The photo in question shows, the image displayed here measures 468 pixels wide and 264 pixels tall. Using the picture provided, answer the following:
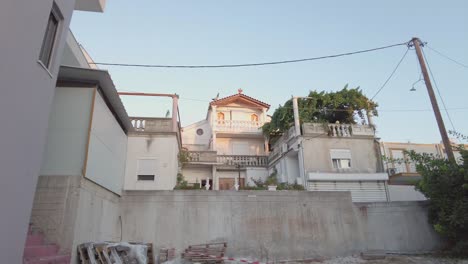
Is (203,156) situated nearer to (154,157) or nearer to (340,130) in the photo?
(154,157)

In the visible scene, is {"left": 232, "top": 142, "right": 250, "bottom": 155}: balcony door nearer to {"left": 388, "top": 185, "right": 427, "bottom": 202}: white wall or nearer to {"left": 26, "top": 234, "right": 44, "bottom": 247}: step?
{"left": 388, "top": 185, "right": 427, "bottom": 202}: white wall

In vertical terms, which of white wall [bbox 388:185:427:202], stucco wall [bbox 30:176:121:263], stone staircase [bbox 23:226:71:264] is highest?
white wall [bbox 388:185:427:202]

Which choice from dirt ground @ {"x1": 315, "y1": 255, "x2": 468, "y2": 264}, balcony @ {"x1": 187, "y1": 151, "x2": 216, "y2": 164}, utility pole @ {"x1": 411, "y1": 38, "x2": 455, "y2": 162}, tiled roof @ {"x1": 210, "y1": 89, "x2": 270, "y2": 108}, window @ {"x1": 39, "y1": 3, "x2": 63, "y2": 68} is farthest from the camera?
tiled roof @ {"x1": 210, "y1": 89, "x2": 270, "y2": 108}

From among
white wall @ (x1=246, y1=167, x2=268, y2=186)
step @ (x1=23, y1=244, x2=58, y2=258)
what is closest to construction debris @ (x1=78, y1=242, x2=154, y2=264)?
step @ (x1=23, y1=244, x2=58, y2=258)

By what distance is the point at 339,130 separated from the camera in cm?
1603

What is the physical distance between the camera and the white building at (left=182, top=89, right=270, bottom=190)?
19.2 metres

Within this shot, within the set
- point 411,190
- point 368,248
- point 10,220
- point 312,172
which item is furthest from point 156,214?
point 411,190

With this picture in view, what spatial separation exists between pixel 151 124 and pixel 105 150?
4350 millimetres

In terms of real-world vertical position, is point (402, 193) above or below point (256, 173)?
below

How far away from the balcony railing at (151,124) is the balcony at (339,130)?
25.6 ft

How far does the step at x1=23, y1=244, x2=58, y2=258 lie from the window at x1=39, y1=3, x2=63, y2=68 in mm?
3291

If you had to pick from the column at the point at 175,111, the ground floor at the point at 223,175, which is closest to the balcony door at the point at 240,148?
the ground floor at the point at 223,175

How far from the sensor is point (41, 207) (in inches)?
227

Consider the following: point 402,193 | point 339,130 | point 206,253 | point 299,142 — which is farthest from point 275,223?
point 402,193
